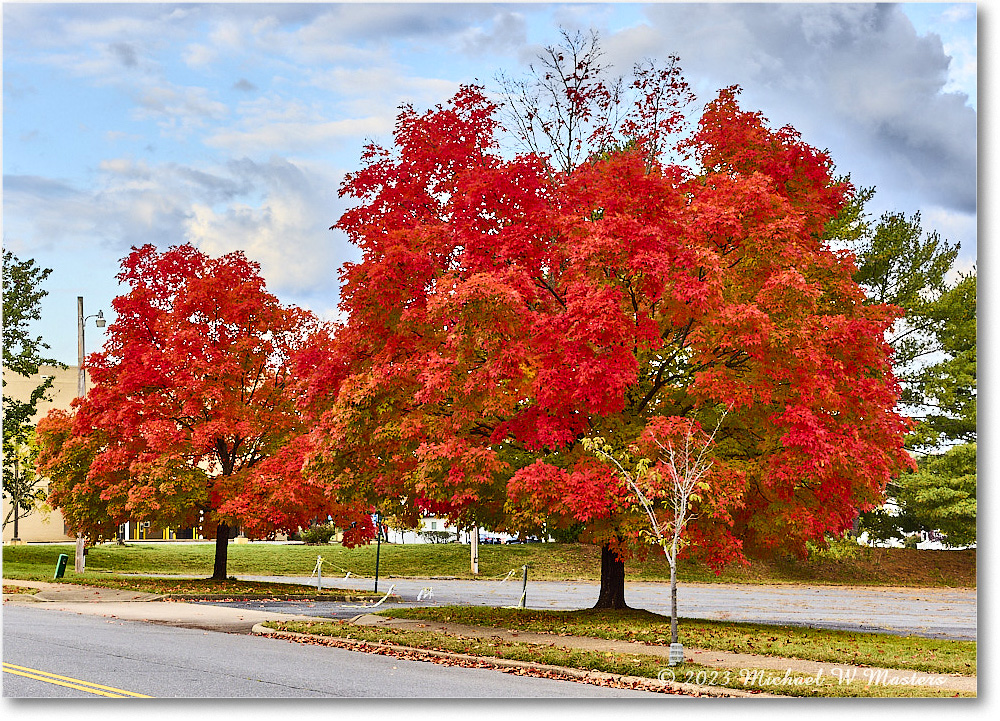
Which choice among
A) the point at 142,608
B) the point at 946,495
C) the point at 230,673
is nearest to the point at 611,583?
the point at 230,673

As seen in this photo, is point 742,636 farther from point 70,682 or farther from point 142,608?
point 142,608

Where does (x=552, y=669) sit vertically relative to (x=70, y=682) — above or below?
above

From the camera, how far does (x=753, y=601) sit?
3170cm

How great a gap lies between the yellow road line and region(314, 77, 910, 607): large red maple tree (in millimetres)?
5537

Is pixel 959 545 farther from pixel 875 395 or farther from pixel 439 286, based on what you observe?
pixel 439 286

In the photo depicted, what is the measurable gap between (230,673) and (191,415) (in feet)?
47.3

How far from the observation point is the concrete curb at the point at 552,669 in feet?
41.0

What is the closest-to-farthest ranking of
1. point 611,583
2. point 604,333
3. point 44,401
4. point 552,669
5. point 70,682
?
1. point 70,682
2. point 552,669
3. point 604,333
4. point 611,583
5. point 44,401

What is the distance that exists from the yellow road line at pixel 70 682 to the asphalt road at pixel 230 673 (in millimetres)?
13

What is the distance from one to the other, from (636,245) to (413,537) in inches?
1794

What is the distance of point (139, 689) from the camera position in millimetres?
12703

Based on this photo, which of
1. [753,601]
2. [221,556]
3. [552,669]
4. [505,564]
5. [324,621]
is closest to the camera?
[552,669]

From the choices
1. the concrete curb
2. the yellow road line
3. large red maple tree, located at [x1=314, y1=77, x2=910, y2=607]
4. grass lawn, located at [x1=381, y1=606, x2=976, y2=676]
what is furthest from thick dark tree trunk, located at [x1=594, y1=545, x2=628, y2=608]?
the yellow road line

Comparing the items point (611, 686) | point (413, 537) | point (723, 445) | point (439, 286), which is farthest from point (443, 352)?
point (413, 537)
